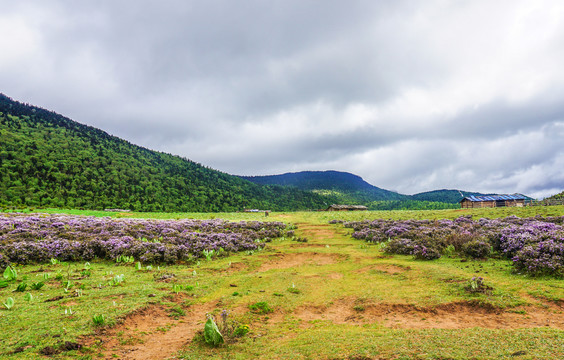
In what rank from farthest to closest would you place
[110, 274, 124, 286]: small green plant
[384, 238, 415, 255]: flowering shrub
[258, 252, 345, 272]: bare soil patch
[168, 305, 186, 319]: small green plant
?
[384, 238, 415, 255]: flowering shrub < [258, 252, 345, 272]: bare soil patch < [110, 274, 124, 286]: small green plant < [168, 305, 186, 319]: small green plant

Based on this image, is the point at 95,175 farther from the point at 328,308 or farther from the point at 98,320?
the point at 328,308

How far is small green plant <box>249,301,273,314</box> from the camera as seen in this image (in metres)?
7.15

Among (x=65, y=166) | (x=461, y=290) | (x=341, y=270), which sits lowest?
(x=341, y=270)

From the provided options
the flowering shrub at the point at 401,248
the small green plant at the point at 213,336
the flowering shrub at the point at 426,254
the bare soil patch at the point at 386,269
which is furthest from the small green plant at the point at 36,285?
the flowering shrub at the point at 401,248

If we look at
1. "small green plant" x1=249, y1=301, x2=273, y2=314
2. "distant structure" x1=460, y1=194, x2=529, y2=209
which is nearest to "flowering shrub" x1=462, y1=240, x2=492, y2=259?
"small green plant" x1=249, y1=301, x2=273, y2=314

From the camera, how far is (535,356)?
3.58 metres

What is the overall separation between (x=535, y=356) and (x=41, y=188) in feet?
277

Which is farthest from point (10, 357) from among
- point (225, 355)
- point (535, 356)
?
point (535, 356)

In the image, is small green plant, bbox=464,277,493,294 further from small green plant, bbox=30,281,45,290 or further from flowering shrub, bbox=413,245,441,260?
small green plant, bbox=30,281,45,290

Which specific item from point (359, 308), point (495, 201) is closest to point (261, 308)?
point (359, 308)

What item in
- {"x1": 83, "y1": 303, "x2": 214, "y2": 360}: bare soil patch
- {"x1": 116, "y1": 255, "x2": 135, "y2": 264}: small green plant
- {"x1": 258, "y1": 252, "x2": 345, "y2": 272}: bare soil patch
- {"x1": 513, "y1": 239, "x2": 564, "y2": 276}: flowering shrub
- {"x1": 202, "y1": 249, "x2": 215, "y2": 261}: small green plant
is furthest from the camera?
{"x1": 202, "y1": 249, "x2": 215, "y2": 261}: small green plant

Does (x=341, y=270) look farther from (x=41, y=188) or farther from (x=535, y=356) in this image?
(x=41, y=188)

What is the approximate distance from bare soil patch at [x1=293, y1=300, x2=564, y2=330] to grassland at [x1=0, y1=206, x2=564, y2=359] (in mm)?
27

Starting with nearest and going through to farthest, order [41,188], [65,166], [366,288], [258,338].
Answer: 1. [258,338]
2. [366,288]
3. [41,188]
4. [65,166]
